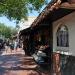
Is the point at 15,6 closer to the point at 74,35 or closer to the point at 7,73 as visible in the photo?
the point at 7,73

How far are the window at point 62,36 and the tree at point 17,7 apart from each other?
10.0 m

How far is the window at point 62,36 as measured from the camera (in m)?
10.8

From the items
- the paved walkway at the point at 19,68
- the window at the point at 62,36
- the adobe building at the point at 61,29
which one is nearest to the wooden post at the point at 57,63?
the adobe building at the point at 61,29

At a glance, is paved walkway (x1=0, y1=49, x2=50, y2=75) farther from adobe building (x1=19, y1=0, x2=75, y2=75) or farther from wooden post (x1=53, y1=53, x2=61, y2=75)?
adobe building (x1=19, y1=0, x2=75, y2=75)

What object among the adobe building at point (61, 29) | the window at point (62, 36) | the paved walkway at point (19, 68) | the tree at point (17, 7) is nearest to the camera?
the adobe building at point (61, 29)

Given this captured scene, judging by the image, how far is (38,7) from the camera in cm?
2323

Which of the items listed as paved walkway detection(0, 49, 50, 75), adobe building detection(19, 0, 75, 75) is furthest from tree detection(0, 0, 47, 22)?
adobe building detection(19, 0, 75, 75)

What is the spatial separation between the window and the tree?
10.0 metres

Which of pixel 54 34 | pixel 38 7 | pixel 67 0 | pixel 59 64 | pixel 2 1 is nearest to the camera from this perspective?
pixel 67 0

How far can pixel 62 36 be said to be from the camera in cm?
1154

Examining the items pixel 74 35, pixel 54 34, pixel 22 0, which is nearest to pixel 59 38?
pixel 54 34

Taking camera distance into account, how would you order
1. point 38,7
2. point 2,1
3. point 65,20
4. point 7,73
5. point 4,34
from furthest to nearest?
point 4,34
point 38,7
point 2,1
point 7,73
point 65,20

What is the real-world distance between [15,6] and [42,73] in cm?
901

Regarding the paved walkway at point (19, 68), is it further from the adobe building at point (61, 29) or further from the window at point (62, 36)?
the window at point (62, 36)
